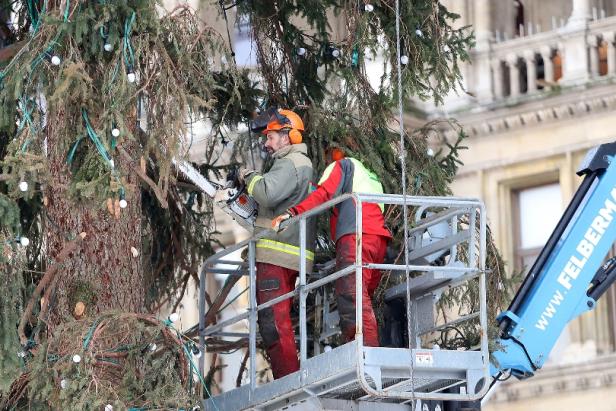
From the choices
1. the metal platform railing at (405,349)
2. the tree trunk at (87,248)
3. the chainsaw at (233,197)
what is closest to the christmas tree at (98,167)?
the tree trunk at (87,248)

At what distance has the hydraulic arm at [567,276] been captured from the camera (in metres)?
19.2

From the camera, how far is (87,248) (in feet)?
57.3

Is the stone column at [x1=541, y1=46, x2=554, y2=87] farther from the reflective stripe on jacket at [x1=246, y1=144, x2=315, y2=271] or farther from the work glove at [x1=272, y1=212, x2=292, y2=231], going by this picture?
the work glove at [x1=272, y1=212, x2=292, y2=231]

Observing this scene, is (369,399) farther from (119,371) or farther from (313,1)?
(313,1)

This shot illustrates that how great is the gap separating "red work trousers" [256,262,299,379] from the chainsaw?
35 cm

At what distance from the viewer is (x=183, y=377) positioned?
673 inches

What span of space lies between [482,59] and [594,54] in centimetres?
171

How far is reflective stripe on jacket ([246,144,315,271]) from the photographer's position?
17.3 m

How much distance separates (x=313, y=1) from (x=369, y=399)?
410 centimetres

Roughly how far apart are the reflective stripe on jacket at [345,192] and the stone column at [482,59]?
53.9 ft

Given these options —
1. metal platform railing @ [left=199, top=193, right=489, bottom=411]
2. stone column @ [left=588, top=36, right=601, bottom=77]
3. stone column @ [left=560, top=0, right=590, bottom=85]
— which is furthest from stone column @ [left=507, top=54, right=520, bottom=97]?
metal platform railing @ [left=199, top=193, right=489, bottom=411]

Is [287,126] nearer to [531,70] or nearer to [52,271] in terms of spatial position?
[52,271]

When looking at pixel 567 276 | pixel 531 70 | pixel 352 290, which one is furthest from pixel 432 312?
pixel 531 70

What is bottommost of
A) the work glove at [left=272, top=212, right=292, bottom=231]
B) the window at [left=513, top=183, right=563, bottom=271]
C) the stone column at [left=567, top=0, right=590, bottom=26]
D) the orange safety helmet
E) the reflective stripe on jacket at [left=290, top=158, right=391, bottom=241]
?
the work glove at [left=272, top=212, right=292, bottom=231]
